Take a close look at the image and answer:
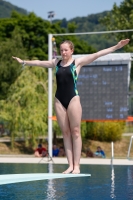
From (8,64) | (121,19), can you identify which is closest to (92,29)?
(121,19)

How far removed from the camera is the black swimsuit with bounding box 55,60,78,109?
21.1 feet

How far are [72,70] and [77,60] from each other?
0.17 metres

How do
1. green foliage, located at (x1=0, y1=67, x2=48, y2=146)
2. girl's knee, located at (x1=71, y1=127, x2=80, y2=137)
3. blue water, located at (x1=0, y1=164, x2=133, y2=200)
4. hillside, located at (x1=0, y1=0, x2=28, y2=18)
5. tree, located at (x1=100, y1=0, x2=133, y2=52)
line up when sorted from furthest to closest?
hillside, located at (x1=0, y1=0, x2=28, y2=18) → tree, located at (x1=100, y1=0, x2=133, y2=52) → green foliage, located at (x1=0, y1=67, x2=48, y2=146) → blue water, located at (x1=0, y1=164, x2=133, y2=200) → girl's knee, located at (x1=71, y1=127, x2=80, y2=137)

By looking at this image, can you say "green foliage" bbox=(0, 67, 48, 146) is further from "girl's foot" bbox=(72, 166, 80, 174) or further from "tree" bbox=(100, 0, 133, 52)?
"girl's foot" bbox=(72, 166, 80, 174)

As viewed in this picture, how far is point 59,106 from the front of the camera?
646 centimetres

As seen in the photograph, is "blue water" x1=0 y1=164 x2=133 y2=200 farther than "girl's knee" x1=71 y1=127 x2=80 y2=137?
Yes

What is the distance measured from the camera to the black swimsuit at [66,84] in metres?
6.44

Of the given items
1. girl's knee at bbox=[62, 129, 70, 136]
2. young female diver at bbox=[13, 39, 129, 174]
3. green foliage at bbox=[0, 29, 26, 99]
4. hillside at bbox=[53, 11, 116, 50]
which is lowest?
girl's knee at bbox=[62, 129, 70, 136]

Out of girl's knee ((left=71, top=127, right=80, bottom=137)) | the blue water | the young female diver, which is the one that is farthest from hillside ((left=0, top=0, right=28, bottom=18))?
girl's knee ((left=71, top=127, right=80, bottom=137))

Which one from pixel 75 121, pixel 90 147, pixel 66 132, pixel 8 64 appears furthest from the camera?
pixel 8 64

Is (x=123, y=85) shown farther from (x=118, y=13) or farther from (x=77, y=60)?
(x=118, y=13)

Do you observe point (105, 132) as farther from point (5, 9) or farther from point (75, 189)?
point (5, 9)

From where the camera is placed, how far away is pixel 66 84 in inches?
254

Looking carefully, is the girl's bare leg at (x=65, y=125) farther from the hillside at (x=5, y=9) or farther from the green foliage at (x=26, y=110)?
the hillside at (x=5, y=9)
